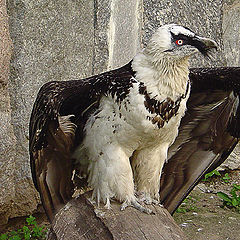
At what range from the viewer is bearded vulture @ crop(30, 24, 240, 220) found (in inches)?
99.7

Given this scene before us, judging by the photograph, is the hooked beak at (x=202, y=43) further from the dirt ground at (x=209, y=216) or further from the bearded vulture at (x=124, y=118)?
the dirt ground at (x=209, y=216)

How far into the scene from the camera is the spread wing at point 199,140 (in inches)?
122

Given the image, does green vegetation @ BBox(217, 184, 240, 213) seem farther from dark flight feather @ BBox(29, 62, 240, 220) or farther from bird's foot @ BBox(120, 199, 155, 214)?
bird's foot @ BBox(120, 199, 155, 214)

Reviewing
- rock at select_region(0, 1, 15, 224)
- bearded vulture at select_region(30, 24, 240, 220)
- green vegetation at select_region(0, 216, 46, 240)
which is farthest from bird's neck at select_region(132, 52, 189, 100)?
green vegetation at select_region(0, 216, 46, 240)

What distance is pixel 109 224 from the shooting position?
2.41m

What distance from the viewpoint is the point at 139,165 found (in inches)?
112

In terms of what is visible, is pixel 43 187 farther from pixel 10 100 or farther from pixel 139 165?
pixel 10 100

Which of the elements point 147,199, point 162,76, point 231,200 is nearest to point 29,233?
point 147,199

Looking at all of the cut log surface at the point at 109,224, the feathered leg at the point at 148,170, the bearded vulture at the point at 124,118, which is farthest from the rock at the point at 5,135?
the feathered leg at the point at 148,170

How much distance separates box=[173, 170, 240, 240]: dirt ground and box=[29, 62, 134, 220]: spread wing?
1337 millimetres

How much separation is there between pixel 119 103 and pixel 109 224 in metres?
0.58

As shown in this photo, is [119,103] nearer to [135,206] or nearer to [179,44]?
[179,44]

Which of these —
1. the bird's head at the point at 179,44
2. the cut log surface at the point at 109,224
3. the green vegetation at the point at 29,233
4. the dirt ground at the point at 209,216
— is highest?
the bird's head at the point at 179,44

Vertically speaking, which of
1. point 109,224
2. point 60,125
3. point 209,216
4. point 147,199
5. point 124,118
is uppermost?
point 124,118
